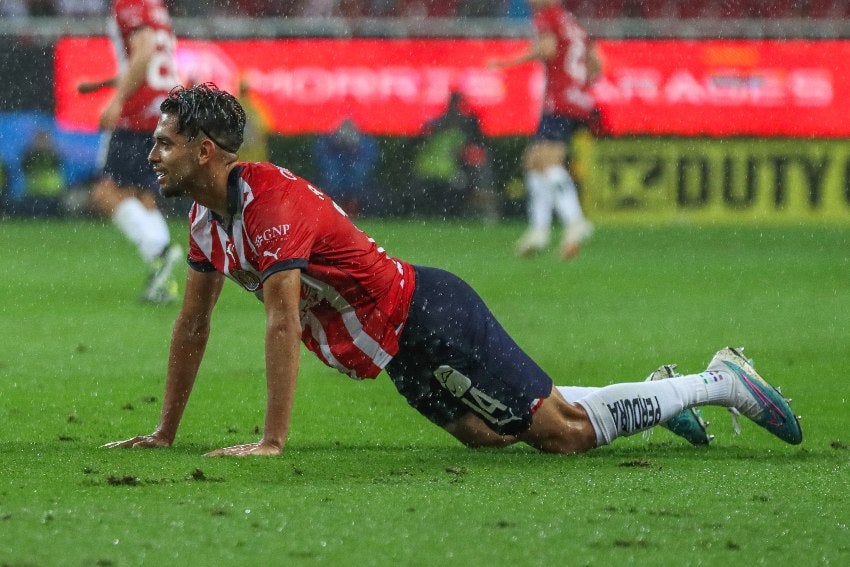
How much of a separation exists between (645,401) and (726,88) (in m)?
13.8

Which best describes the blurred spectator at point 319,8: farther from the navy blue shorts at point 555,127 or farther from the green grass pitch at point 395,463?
the green grass pitch at point 395,463

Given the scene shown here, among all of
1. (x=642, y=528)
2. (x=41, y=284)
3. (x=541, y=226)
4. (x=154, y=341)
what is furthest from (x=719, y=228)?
(x=642, y=528)

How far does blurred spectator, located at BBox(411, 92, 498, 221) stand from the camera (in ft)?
61.3

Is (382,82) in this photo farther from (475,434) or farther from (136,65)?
(475,434)

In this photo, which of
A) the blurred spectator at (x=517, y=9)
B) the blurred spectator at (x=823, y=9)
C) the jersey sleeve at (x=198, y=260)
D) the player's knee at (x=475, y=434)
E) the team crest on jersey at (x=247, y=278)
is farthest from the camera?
the blurred spectator at (x=823, y=9)

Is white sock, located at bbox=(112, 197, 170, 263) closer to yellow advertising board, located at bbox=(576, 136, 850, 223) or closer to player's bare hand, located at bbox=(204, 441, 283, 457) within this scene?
player's bare hand, located at bbox=(204, 441, 283, 457)

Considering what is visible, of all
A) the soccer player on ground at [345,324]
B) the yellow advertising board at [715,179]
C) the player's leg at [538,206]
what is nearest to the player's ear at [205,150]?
the soccer player on ground at [345,324]

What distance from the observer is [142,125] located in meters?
11.0

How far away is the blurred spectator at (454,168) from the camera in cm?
1867

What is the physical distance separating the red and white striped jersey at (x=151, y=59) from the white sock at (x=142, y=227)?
22.3 inches

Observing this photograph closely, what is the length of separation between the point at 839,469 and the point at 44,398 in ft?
11.5

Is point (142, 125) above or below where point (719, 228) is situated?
above

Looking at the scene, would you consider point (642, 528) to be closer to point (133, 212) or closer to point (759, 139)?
point (133, 212)

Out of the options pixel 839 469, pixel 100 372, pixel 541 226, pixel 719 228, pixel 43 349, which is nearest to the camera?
pixel 839 469
